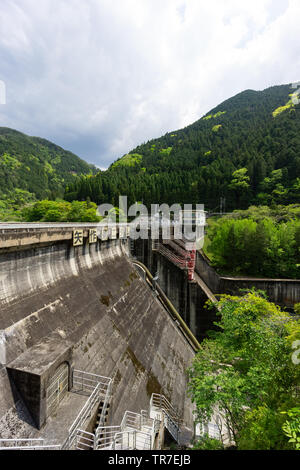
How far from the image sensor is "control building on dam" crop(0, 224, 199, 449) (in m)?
4.65

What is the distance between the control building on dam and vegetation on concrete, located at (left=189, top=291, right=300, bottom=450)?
7.65 ft

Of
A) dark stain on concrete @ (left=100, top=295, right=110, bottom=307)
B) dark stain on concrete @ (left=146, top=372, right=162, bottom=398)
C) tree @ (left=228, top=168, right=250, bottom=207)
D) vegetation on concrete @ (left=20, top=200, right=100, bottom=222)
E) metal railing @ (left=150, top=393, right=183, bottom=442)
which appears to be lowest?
metal railing @ (left=150, top=393, right=183, bottom=442)

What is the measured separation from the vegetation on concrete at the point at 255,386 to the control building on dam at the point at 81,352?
2.33 m

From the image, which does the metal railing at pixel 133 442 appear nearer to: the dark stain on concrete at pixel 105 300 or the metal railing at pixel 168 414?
the metal railing at pixel 168 414

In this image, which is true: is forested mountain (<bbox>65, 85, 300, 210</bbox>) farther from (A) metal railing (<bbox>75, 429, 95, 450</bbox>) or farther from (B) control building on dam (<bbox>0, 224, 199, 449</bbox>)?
(A) metal railing (<bbox>75, 429, 95, 450</bbox>)

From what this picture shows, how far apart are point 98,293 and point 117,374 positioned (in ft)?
13.1

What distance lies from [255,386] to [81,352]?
599 centimetres

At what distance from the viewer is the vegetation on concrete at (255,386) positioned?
14.7ft

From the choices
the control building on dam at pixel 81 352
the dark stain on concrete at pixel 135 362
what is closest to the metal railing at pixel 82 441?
the control building on dam at pixel 81 352

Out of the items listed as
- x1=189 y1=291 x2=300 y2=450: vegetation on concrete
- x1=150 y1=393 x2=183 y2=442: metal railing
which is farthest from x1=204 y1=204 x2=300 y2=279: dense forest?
x1=150 y1=393 x2=183 y2=442: metal railing

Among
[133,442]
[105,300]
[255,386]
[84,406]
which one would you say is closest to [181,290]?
[105,300]

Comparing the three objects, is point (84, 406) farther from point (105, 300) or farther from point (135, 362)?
point (105, 300)
